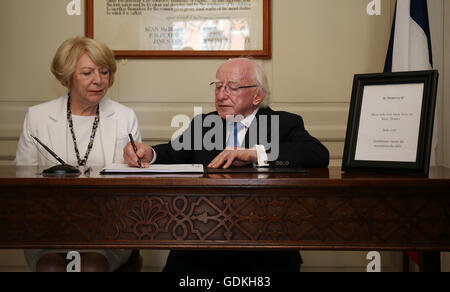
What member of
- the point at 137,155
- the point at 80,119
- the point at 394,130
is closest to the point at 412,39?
the point at 394,130

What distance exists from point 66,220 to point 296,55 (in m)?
2.53

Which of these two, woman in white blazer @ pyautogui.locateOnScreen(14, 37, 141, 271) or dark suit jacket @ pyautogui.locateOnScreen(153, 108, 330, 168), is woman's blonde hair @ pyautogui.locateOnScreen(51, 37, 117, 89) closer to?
woman in white blazer @ pyautogui.locateOnScreen(14, 37, 141, 271)

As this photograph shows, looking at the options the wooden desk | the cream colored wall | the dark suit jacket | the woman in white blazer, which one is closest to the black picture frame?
the wooden desk

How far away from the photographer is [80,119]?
9.35 feet

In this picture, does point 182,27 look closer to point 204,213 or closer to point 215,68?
point 215,68

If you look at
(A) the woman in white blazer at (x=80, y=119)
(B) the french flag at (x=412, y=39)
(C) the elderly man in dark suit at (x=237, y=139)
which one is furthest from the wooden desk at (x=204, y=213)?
(B) the french flag at (x=412, y=39)

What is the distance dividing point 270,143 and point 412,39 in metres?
1.37

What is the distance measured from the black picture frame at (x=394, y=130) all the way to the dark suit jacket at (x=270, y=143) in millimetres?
333

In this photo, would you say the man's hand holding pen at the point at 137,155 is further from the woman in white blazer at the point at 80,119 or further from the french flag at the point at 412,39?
the french flag at the point at 412,39

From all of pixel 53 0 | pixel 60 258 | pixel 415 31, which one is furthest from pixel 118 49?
pixel 415 31

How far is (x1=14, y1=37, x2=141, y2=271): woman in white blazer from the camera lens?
8.97 ft

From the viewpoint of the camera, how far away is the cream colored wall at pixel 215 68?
3.66 meters

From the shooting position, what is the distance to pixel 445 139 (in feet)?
10.5
